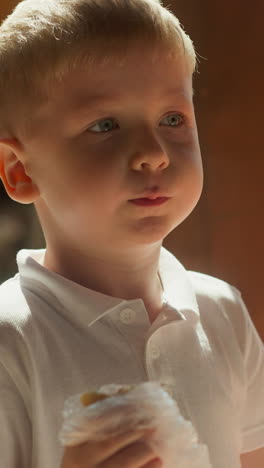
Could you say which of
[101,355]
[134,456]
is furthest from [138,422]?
[101,355]

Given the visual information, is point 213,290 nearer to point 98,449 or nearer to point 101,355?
point 101,355

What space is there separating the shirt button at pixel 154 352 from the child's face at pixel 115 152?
10 cm

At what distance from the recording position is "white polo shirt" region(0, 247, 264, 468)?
0.74 metres

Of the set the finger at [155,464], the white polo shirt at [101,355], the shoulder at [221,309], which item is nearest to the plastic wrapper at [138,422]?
the finger at [155,464]

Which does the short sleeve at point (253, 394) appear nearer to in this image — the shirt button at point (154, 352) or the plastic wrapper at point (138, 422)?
the shirt button at point (154, 352)

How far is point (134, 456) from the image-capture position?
0.63m

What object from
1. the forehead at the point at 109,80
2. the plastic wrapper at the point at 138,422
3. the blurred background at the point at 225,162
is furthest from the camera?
the blurred background at the point at 225,162

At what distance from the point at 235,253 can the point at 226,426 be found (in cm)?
39

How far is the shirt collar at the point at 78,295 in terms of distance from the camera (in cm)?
78

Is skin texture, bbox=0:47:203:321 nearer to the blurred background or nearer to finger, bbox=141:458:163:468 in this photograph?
finger, bbox=141:458:163:468

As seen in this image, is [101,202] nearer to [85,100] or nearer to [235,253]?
[85,100]

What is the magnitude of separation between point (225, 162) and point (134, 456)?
59 centimetres

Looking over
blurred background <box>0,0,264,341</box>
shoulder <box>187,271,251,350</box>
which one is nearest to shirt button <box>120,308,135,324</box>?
shoulder <box>187,271,251,350</box>

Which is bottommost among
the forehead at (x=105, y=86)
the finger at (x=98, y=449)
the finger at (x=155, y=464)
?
the finger at (x=155, y=464)
